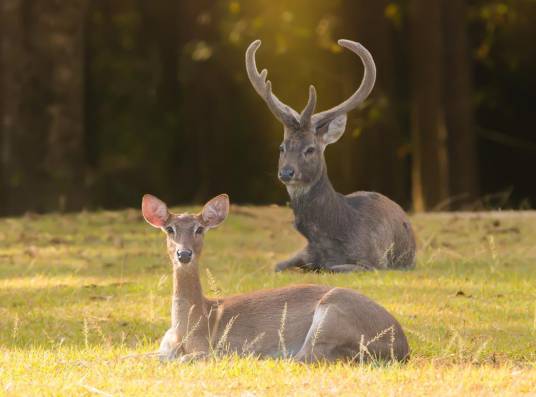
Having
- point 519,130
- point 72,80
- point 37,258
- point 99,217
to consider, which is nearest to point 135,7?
point 519,130

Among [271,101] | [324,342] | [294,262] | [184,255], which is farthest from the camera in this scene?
[271,101]

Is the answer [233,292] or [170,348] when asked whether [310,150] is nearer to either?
[233,292]

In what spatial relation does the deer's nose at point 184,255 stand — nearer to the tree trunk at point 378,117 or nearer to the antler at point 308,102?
the antler at point 308,102

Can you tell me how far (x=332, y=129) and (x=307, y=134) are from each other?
36cm

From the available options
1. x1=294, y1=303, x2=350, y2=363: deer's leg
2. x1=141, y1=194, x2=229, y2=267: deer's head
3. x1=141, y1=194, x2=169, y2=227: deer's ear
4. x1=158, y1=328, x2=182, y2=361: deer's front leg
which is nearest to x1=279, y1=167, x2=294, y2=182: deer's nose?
x1=141, y1=194, x2=229, y2=267: deer's head

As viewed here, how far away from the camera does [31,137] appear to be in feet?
72.3

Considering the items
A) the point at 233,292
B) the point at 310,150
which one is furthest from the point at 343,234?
the point at 233,292

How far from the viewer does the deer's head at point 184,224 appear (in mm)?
8477

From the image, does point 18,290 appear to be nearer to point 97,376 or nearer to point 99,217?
point 97,376

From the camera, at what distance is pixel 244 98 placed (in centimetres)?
3412

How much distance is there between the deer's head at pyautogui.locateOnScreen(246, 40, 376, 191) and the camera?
13398 mm

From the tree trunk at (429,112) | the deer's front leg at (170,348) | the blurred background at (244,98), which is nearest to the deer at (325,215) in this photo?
the deer's front leg at (170,348)

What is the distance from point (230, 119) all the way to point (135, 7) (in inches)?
199

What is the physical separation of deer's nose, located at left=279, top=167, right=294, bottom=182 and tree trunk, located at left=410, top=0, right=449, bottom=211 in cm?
1147
